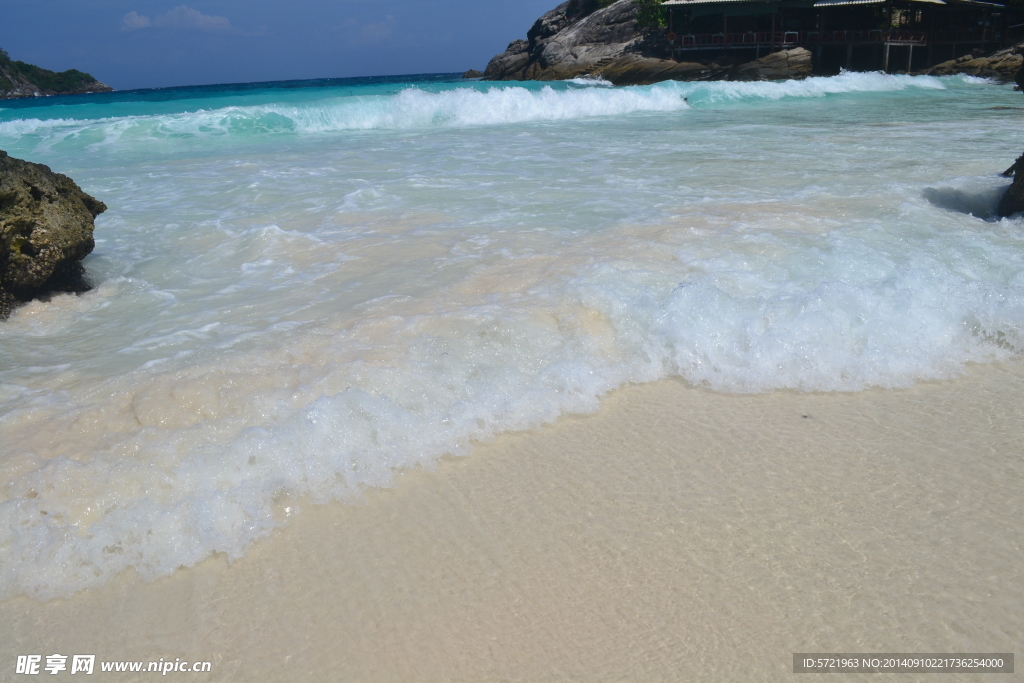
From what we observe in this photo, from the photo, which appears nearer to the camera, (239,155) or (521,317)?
(521,317)

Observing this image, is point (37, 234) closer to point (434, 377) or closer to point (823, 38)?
point (434, 377)

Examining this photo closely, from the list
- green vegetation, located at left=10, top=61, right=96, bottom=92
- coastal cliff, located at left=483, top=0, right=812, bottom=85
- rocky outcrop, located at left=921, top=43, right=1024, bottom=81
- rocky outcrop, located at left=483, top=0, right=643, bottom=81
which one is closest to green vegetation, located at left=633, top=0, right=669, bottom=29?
coastal cliff, located at left=483, top=0, right=812, bottom=85

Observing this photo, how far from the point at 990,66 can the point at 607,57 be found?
1958cm

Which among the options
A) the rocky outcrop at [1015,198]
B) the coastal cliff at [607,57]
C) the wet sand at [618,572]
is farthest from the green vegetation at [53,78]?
the wet sand at [618,572]

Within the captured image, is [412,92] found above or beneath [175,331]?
above

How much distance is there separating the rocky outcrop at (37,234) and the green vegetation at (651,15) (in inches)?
1703

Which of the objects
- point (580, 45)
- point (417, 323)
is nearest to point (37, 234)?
point (417, 323)

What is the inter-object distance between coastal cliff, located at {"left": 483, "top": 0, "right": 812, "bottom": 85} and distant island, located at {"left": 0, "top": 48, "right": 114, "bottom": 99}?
66190 millimetres

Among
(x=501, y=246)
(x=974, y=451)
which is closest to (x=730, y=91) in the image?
(x=501, y=246)

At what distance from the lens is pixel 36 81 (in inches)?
3612

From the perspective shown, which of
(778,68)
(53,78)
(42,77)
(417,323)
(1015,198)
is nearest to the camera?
(417,323)

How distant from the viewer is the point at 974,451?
2740 millimetres

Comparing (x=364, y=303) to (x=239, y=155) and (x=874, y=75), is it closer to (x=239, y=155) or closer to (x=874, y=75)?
(x=239, y=155)

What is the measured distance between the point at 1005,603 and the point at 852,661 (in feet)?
1.77
